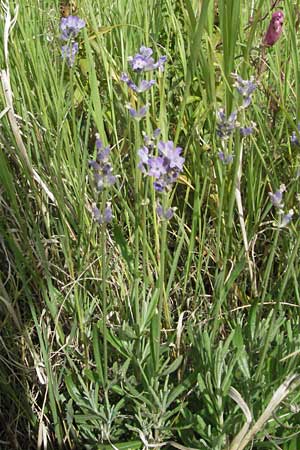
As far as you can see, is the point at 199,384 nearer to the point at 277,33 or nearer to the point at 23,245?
the point at 23,245

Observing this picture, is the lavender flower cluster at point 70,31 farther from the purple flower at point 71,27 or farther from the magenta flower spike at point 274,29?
the magenta flower spike at point 274,29

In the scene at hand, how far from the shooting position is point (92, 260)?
116 cm

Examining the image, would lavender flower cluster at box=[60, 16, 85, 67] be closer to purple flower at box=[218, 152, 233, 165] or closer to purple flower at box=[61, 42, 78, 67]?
purple flower at box=[61, 42, 78, 67]

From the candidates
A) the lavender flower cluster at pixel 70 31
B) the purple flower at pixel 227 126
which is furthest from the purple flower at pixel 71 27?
the purple flower at pixel 227 126

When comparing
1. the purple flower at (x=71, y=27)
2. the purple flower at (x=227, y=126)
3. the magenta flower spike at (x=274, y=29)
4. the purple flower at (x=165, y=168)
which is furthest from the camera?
the magenta flower spike at (x=274, y=29)

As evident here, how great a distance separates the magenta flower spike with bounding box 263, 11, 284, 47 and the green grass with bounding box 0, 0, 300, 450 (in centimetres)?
3

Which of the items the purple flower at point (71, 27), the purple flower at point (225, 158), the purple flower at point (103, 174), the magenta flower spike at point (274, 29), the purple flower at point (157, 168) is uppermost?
the purple flower at point (71, 27)

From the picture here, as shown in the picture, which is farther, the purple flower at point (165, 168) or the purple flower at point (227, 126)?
the purple flower at point (227, 126)

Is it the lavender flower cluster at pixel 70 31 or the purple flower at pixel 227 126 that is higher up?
the lavender flower cluster at pixel 70 31

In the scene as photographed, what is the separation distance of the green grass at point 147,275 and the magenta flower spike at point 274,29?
0.03 metres

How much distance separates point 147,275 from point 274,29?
0.51m

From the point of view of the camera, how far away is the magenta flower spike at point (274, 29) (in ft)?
3.68

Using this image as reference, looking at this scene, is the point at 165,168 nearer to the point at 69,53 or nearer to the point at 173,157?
the point at 173,157

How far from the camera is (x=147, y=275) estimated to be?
1.10 metres
